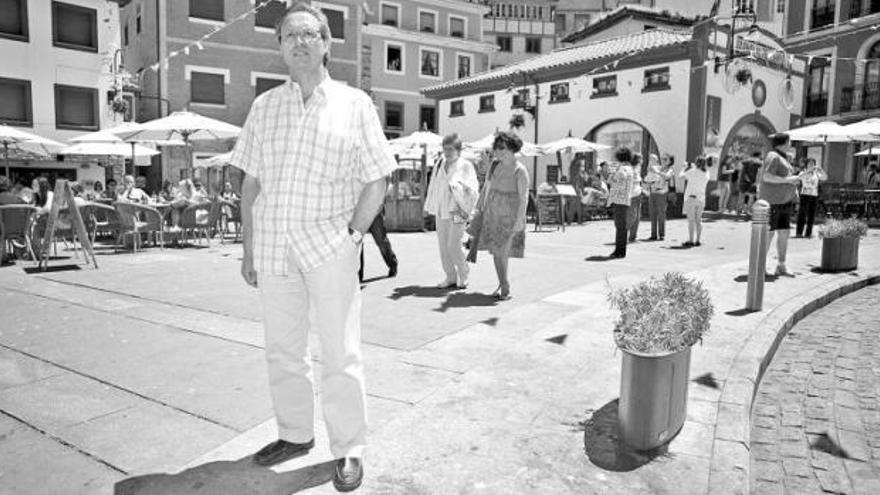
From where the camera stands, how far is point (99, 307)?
5.99 meters

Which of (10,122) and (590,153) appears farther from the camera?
(590,153)

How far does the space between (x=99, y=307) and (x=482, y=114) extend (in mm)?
24491

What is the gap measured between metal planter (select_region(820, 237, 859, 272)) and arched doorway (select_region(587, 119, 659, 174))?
557 inches

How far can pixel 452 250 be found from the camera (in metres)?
7.04

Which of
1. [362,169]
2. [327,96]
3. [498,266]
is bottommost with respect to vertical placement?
[498,266]

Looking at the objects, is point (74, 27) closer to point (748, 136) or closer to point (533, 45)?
point (748, 136)

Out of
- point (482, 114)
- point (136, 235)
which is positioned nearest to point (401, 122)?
point (482, 114)

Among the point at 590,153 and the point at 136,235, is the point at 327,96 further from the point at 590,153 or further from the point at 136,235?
the point at 590,153

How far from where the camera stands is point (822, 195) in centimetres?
1783

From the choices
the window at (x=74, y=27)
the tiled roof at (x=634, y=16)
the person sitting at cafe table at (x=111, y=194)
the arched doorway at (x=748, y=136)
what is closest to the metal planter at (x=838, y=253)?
the person sitting at cafe table at (x=111, y=194)

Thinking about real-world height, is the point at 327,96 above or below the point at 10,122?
below

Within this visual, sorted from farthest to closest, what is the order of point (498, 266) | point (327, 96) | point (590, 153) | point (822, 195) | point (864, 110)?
point (864, 110)
point (590, 153)
point (822, 195)
point (498, 266)
point (327, 96)

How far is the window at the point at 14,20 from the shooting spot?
20.2m

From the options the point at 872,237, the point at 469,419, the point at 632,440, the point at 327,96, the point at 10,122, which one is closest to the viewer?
the point at 327,96
